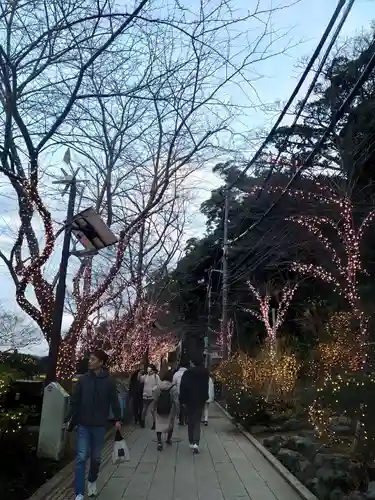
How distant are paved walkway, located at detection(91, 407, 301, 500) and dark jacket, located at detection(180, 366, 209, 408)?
979mm

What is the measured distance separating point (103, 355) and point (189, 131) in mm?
5874

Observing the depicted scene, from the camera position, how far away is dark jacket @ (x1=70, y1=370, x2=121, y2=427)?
636cm

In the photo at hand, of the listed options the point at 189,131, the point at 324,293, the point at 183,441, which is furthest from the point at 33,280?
the point at 324,293

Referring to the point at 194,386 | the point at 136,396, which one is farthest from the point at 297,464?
the point at 136,396

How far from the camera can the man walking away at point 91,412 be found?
20.8ft

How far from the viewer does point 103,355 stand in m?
6.71

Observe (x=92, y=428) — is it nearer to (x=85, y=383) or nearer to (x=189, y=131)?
(x=85, y=383)

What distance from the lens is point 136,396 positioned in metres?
16.1

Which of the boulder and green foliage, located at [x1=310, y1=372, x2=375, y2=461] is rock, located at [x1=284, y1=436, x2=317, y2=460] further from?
the boulder

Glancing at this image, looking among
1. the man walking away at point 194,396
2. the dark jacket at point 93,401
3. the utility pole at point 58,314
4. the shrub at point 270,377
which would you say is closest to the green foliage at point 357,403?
the dark jacket at point 93,401

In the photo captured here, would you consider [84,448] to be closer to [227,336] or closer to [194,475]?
[194,475]

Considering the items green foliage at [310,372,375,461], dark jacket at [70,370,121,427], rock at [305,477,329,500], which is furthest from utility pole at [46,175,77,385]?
rock at [305,477,329,500]

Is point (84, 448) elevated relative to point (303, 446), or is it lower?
elevated

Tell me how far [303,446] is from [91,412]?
5362 millimetres
